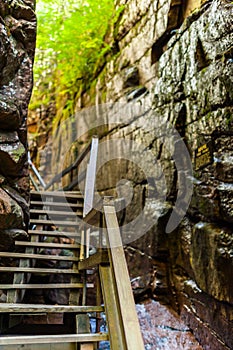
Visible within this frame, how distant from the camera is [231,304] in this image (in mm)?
2697

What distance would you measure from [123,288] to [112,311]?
0.25m

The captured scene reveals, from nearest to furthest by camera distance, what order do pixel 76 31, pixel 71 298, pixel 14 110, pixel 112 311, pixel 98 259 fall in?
1. pixel 112 311
2. pixel 98 259
3. pixel 71 298
4. pixel 14 110
5. pixel 76 31

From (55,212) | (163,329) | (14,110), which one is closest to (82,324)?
(55,212)

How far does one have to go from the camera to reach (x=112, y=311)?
1736mm

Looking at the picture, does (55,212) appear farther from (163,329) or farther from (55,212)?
(163,329)

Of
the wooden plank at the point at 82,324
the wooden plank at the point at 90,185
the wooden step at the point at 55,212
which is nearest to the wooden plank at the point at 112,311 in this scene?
the wooden plank at the point at 82,324

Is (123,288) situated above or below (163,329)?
above

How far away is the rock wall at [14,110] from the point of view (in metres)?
2.95

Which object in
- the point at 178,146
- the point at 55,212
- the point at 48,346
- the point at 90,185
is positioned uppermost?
the point at 178,146

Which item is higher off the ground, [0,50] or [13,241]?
[0,50]

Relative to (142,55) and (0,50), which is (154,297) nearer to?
(0,50)

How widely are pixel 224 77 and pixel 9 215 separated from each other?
2803 mm

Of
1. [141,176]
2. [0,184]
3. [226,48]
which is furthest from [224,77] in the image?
[0,184]

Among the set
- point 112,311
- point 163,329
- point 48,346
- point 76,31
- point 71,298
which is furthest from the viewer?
point 76,31
